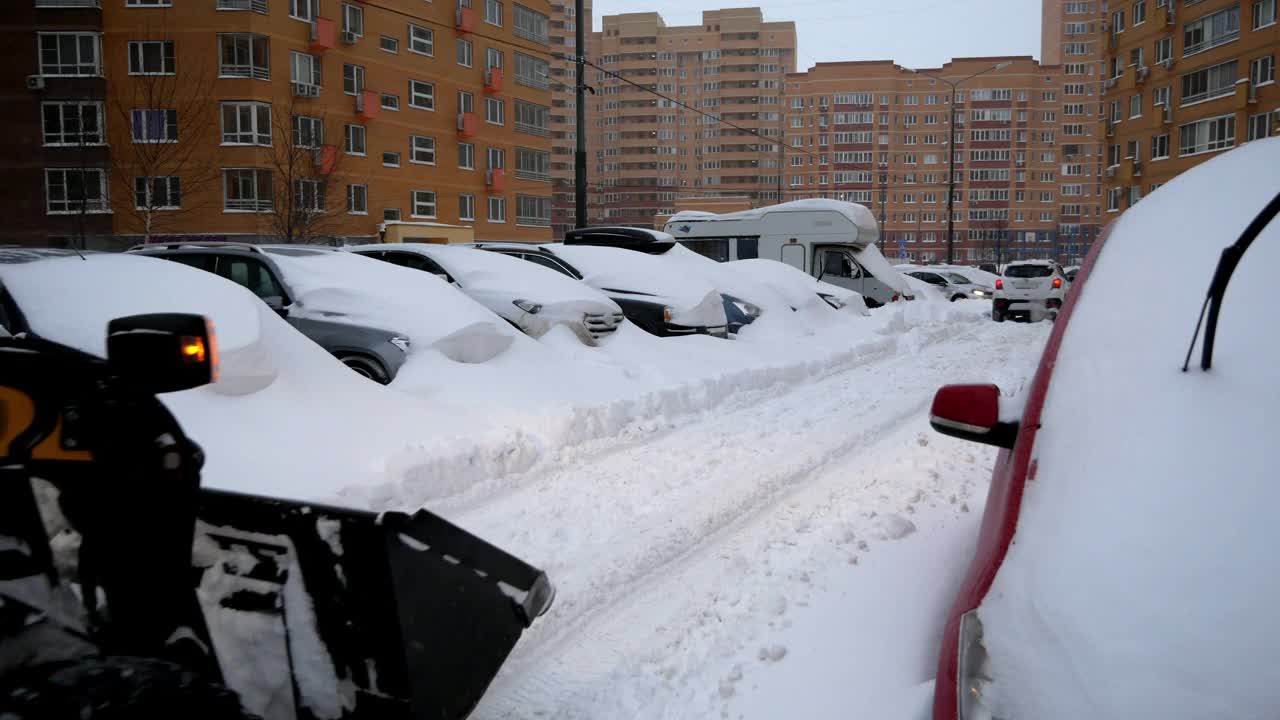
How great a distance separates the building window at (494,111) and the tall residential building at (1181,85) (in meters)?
33.7

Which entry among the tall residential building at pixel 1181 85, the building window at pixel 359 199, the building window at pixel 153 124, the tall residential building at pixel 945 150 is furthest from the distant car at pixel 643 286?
the tall residential building at pixel 945 150

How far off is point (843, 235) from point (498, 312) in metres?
17.1

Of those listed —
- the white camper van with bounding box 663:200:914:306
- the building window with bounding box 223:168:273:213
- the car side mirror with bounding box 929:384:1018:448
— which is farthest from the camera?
the building window with bounding box 223:168:273:213

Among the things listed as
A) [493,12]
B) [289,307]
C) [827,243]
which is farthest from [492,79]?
[289,307]

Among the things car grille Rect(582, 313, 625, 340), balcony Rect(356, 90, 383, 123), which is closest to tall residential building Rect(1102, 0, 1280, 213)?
balcony Rect(356, 90, 383, 123)

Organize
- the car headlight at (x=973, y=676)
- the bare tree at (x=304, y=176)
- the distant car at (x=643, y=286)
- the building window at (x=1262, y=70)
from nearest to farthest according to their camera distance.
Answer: the car headlight at (x=973, y=676), the distant car at (x=643, y=286), the bare tree at (x=304, y=176), the building window at (x=1262, y=70)

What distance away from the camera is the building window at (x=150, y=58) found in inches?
1513

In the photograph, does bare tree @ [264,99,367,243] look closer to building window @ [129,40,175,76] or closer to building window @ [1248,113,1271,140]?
building window @ [129,40,175,76]

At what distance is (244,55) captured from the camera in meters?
39.1

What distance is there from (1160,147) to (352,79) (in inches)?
1781

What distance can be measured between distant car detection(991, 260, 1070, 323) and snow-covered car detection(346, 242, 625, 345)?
14.8 metres

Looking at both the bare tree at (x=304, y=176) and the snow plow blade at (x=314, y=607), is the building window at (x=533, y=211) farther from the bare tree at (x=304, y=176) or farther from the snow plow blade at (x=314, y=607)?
the snow plow blade at (x=314, y=607)

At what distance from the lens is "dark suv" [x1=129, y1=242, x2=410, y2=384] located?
8953mm

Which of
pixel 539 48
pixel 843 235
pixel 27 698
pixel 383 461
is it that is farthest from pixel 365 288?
pixel 539 48
